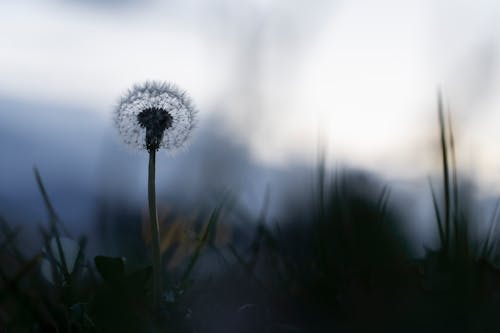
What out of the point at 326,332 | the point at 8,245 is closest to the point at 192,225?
the point at 8,245

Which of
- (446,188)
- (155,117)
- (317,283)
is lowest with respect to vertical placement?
(317,283)

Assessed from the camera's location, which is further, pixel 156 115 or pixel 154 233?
pixel 156 115

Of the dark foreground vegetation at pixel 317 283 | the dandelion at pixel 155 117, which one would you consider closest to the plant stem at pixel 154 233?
the dark foreground vegetation at pixel 317 283

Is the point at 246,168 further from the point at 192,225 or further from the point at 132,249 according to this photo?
the point at 132,249

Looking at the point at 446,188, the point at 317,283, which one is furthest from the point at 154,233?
the point at 446,188

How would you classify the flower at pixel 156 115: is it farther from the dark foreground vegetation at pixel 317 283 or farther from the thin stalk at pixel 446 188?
the thin stalk at pixel 446 188

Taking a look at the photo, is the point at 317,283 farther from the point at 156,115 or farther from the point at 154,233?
the point at 156,115
